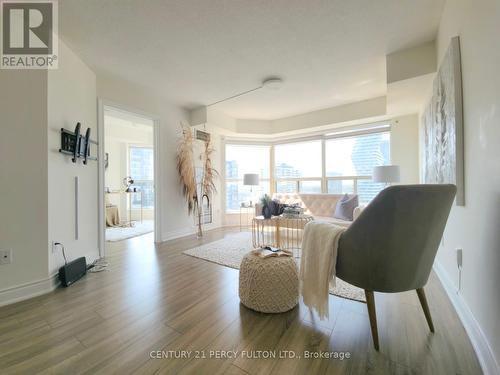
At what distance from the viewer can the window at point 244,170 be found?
5.53m

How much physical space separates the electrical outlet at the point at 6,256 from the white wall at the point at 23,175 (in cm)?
3

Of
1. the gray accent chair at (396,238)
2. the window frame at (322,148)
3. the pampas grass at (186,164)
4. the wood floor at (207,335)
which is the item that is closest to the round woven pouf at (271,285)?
the wood floor at (207,335)

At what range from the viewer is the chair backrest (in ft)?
3.98

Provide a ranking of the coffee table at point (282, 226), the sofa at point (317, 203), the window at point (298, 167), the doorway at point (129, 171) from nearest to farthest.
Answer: the coffee table at point (282, 226), the sofa at point (317, 203), the window at point (298, 167), the doorway at point (129, 171)

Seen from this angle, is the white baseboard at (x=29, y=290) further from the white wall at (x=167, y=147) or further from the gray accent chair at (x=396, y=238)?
the gray accent chair at (x=396, y=238)

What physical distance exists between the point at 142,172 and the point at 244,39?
213 inches

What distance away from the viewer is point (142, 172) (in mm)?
6477

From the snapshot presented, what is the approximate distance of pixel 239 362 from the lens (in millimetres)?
1202

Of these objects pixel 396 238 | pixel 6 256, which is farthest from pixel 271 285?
pixel 6 256

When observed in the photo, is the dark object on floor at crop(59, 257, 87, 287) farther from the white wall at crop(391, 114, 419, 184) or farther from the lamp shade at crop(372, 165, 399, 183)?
the white wall at crop(391, 114, 419, 184)

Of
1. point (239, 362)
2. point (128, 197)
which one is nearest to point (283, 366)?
point (239, 362)

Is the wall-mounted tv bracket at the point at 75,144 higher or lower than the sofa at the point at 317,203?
higher

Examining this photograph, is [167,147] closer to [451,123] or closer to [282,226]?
[282,226]

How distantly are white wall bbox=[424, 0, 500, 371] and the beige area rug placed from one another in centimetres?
80
